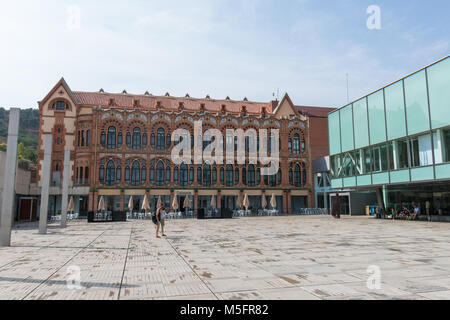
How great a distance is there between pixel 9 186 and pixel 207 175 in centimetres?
3355

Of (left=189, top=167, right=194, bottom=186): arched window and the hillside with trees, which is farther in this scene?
the hillside with trees

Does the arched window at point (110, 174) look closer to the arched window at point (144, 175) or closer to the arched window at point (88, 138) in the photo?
the arched window at point (144, 175)

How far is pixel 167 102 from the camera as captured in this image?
167 ft

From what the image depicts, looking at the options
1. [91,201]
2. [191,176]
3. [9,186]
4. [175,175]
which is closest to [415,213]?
[191,176]

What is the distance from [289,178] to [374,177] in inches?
786

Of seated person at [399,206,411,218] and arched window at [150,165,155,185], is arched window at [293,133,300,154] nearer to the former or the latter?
arched window at [150,165,155,185]

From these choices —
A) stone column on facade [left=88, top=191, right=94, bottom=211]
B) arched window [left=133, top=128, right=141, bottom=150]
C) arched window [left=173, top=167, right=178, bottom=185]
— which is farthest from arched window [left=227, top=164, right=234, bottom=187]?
stone column on facade [left=88, top=191, right=94, bottom=211]

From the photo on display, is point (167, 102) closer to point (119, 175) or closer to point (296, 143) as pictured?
point (119, 175)

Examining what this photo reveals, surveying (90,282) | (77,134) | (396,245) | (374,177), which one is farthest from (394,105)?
(77,134)

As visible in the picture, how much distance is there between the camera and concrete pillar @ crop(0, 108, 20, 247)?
502 inches

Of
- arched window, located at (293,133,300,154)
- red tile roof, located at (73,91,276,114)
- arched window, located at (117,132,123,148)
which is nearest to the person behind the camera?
arched window, located at (117,132,123,148)
